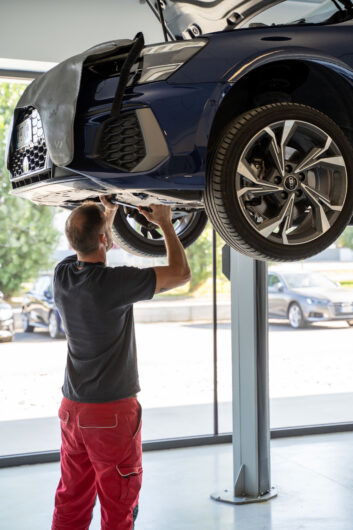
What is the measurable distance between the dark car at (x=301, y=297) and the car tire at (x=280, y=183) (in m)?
4.35

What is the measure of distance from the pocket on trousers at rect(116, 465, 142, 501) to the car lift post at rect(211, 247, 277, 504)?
2207mm

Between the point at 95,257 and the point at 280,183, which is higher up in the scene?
the point at 280,183

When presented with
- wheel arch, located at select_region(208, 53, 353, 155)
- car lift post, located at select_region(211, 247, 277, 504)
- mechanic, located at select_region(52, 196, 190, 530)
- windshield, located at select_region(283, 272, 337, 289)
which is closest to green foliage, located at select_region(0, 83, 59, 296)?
car lift post, located at select_region(211, 247, 277, 504)

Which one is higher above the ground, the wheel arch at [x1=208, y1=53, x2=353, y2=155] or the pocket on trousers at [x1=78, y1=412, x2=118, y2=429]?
the wheel arch at [x1=208, y1=53, x2=353, y2=155]

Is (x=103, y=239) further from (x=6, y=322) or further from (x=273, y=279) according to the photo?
(x=273, y=279)

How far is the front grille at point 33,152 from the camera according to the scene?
2.99 metres

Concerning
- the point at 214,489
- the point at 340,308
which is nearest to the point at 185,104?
the point at 214,489

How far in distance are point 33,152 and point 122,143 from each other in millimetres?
453

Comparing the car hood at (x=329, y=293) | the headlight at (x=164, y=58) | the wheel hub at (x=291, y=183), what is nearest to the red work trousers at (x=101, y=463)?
the wheel hub at (x=291, y=183)

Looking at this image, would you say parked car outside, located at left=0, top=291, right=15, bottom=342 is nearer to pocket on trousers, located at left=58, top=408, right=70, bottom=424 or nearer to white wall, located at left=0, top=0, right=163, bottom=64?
white wall, located at left=0, top=0, right=163, bottom=64

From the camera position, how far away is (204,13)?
10.8ft

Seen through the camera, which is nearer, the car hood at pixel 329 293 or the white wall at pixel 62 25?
the white wall at pixel 62 25

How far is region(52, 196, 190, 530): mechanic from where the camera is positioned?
3295 millimetres

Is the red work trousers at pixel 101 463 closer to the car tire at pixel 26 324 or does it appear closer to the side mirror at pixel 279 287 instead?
the car tire at pixel 26 324
